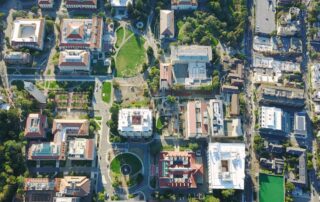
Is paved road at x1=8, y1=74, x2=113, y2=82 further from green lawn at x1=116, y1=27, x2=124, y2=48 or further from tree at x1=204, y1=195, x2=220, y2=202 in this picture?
tree at x1=204, y1=195, x2=220, y2=202

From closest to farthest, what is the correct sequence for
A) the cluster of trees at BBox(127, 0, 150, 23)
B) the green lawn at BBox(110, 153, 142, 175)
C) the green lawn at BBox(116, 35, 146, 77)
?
1. the green lawn at BBox(110, 153, 142, 175)
2. the green lawn at BBox(116, 35, 146, 77)
3. the cluster of trees at BBox(127, 0, 150, 23)

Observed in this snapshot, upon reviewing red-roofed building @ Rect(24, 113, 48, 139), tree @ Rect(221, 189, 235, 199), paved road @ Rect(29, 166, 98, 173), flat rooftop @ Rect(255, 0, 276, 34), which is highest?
flat rooftop @ Rect(255, 0, 276, 34)

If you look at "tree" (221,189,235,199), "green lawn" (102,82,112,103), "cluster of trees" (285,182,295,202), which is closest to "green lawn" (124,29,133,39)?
"green lawn" (102,82,112,103)

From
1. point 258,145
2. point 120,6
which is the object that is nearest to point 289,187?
point 258,145

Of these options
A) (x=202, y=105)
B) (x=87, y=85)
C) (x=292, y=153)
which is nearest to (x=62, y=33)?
(x=87, y=85)

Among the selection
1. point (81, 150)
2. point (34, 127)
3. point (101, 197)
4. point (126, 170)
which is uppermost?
point (34, 127)

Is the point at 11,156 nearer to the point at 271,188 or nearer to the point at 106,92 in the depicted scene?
the point at 106,92

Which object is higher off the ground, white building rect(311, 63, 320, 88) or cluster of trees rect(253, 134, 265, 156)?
white building rect(311, 63, 320, 88)
